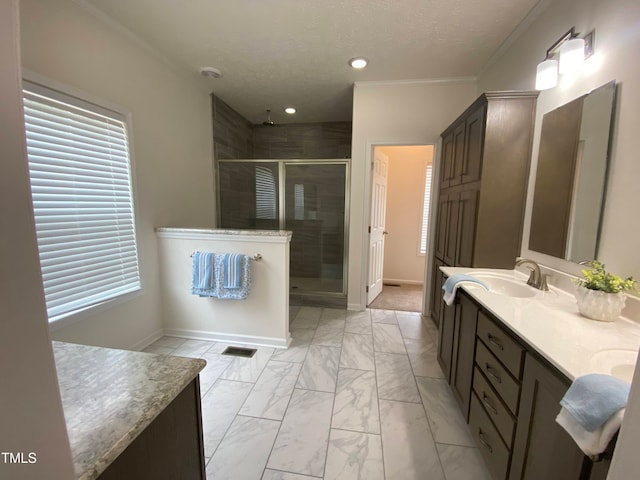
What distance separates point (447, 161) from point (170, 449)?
2.98 m

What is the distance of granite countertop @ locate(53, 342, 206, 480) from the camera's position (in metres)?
0.54

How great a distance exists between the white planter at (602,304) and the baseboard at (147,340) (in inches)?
122

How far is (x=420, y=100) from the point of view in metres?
2.95

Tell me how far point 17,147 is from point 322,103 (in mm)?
3690

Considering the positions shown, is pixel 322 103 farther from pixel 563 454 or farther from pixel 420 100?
pixel 563 454

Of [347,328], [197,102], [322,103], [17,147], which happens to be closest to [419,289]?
[347,328]

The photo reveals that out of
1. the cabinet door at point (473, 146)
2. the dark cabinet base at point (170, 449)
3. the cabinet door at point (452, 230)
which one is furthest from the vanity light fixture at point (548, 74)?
the dark cabinet base at point (170, 449)

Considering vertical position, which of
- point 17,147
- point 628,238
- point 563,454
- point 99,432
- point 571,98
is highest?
point 571,98

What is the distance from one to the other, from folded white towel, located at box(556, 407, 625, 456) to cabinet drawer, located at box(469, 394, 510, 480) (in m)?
0.56

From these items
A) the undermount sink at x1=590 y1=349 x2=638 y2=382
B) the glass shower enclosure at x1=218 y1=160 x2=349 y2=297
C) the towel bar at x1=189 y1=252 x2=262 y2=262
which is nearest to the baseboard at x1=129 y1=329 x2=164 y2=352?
the towel bar at x1=189 y1=252 x2=262 y2=262

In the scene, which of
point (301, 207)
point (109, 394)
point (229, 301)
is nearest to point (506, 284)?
point (109, 394)

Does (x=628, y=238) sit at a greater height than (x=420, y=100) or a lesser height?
lesser

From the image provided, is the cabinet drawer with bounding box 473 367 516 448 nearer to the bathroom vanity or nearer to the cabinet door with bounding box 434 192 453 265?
the bathroom vanity

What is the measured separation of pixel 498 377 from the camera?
47.4 inches
